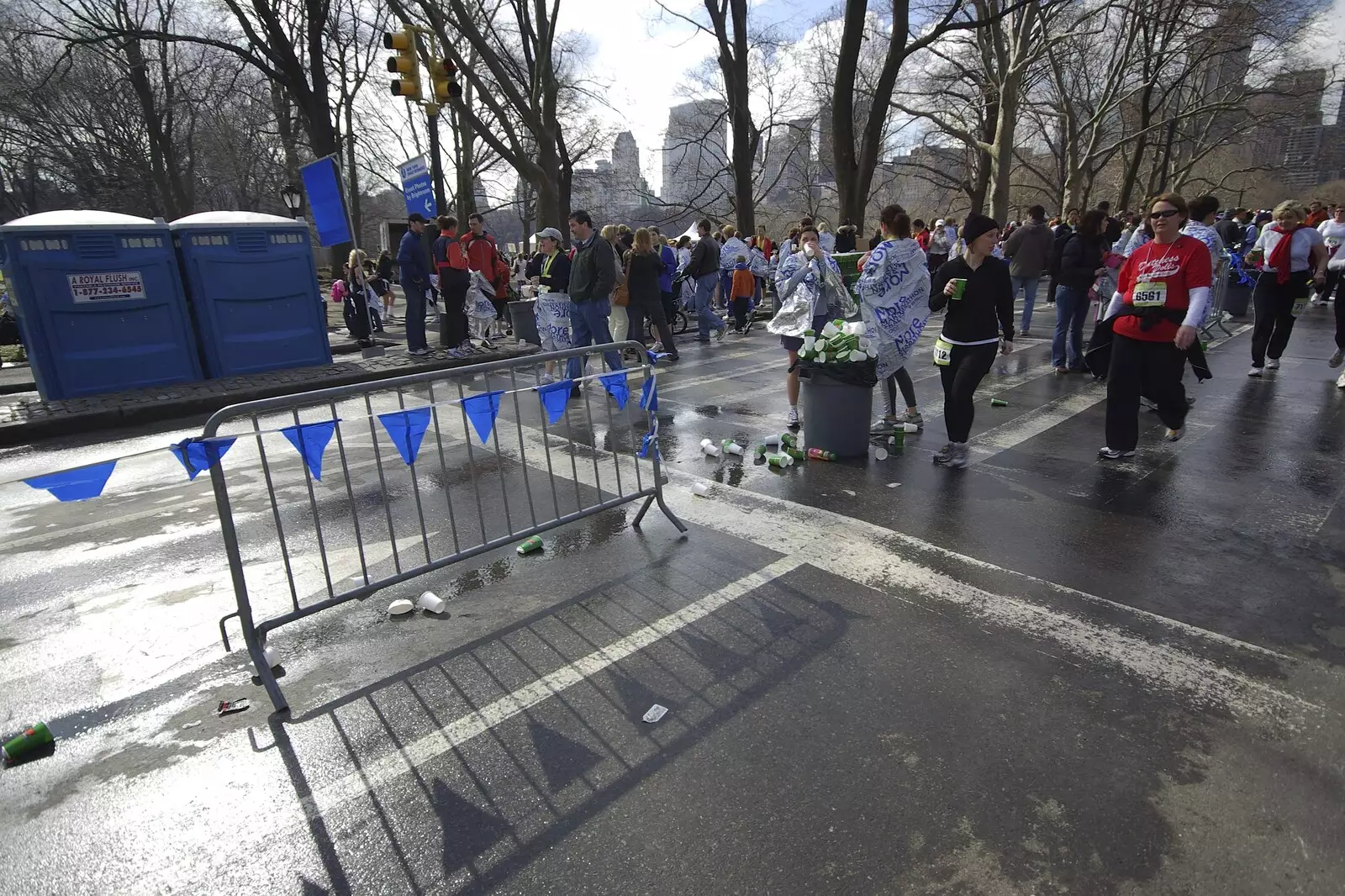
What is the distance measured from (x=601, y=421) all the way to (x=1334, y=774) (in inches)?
250

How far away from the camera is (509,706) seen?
123 inches

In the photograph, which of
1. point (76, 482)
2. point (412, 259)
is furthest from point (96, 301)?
point (76, 482)

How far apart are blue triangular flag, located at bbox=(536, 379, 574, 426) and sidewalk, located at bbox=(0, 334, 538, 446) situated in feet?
15.9

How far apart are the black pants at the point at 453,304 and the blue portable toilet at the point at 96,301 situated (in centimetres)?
365

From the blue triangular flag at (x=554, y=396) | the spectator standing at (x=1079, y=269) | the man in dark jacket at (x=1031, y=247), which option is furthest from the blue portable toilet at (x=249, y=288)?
the man in dark jacket at (x=1031, y=247)

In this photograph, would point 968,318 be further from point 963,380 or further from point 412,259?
point 412,259

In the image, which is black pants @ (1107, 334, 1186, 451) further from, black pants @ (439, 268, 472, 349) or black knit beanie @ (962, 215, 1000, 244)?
black pants @ (439, 268, 472, 349)

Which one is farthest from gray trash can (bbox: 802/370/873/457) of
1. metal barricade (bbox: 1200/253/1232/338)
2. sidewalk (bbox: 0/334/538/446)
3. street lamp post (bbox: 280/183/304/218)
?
street lamp post (bbox: 280/183/304/218)

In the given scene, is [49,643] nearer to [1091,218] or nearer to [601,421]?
[601,421]

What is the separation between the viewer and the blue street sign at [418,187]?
14117 millimetres

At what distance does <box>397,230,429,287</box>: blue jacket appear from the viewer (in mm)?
11805

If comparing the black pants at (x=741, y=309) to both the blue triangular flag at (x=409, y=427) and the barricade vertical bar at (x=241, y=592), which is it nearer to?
the blue triangular flag at (x=409, y=427)

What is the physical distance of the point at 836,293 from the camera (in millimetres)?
6727

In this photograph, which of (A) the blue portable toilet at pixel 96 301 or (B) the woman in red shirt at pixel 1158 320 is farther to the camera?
(A) the blue portable toilet at pixel 96 301
